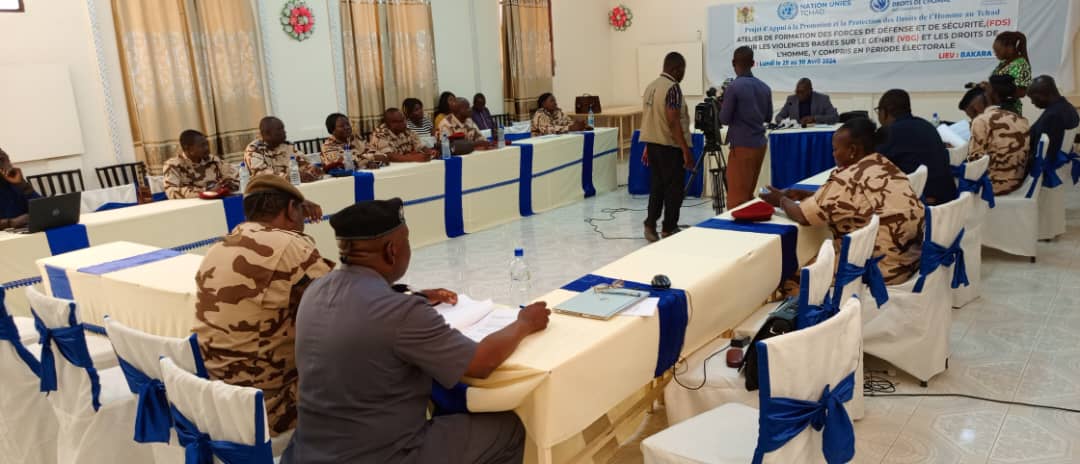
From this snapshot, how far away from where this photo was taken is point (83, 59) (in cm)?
583

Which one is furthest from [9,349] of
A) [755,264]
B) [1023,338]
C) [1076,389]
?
[1023,338]

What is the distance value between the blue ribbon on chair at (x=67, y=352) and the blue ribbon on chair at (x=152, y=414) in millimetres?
432

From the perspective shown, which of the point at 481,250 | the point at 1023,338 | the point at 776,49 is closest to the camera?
the point at 1023,338

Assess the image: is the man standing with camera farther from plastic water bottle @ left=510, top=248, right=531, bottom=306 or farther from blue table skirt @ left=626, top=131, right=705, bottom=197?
blue table skirt @ left=626, top=131, right=705, bottom=197

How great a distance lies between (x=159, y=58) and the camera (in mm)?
6156

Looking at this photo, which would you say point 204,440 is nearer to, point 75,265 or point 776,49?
point 75,265

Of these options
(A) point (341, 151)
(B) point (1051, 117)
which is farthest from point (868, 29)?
(A) point (341, 151)

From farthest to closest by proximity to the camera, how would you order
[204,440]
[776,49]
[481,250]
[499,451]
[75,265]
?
[776,49] → [481,250] → [75,265] → [499,451] → [204,440]

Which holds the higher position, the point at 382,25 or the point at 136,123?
the point at 382,25

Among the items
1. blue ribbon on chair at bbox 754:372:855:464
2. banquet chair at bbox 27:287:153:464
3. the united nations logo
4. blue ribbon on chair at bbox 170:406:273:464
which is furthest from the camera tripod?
blue ribbon on chair at bbox 170:406:273:464

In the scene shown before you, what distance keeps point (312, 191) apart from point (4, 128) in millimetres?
2457

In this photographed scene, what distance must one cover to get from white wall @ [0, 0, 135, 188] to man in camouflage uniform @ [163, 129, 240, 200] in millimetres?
1531

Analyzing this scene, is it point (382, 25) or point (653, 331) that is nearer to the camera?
point (653, 331)

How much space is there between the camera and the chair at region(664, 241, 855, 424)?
2213mm
